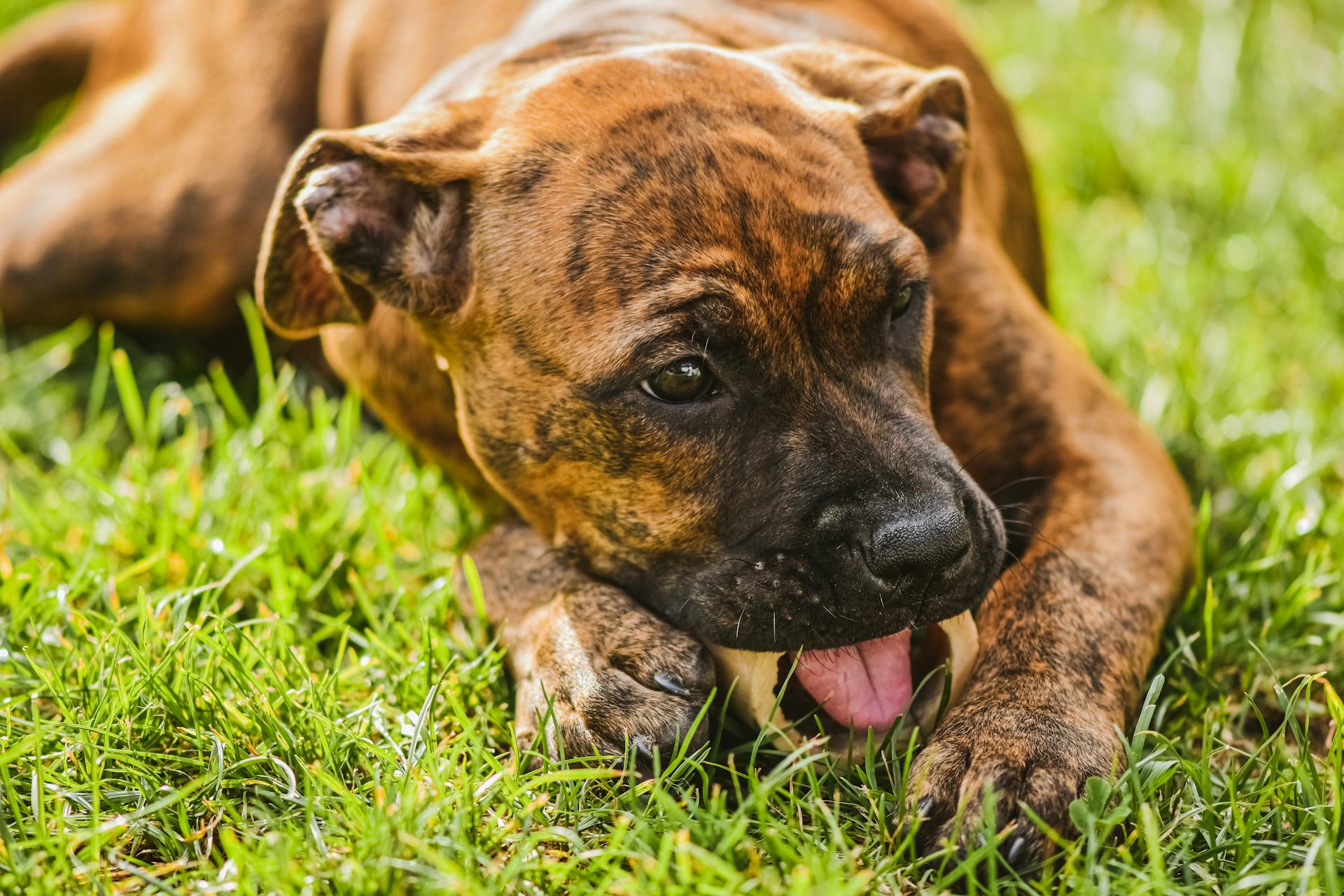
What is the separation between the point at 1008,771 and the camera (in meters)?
2.50

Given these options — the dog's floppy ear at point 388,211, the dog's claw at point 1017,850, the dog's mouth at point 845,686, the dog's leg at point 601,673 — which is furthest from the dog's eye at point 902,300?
the dog's claw at point 1017,850

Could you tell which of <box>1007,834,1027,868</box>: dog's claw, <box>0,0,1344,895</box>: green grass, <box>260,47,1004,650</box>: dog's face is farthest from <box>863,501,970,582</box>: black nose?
<box>1007,834,1027,868</box>: dog's claw

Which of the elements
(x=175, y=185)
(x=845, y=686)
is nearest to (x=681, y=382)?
(x=845, y=686)

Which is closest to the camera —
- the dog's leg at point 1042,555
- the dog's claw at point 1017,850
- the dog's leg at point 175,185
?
the dog's claw at point 1017,850

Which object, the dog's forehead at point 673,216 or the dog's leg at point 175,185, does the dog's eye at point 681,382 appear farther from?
the dog's leg at point 175,185

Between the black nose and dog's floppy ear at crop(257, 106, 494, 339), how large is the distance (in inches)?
45.0

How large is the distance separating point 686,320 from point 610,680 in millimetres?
766

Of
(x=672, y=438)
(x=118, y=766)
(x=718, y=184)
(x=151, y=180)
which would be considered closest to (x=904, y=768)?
(x=672, y=438)

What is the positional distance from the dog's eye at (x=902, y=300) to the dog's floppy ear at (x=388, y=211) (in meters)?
0.97

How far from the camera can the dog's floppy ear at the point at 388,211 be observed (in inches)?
119

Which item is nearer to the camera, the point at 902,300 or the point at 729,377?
the point at 729,377

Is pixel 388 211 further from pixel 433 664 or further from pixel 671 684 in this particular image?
pixel 671 684

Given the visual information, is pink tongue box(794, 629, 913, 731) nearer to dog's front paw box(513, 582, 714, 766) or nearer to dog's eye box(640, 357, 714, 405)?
dog's front paw box(513, 582, 714, 766)

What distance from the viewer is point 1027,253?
178 inches
